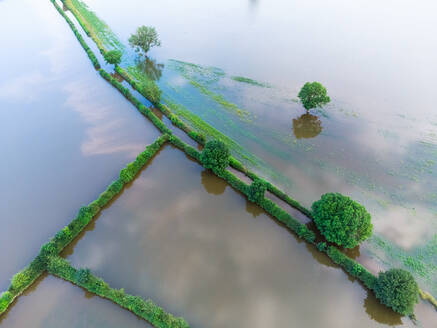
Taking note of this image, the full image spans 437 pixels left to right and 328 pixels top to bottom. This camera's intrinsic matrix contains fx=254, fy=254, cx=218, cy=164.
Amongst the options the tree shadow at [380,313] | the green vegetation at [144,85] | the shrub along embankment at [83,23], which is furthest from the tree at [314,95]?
the shrub along embankment at [83,23]

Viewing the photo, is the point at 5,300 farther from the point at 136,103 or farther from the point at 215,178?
the point at 136,103

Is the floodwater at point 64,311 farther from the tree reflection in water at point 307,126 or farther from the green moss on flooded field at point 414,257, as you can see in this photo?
the tree reflection in water at point 307,126

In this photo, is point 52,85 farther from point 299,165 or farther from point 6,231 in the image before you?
point 299,165

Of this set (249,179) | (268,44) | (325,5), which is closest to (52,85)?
(249,179)

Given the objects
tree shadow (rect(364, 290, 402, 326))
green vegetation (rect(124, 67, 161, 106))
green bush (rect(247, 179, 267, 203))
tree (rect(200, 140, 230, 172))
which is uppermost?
green vegetation (rect(124, 67, 161, 106))

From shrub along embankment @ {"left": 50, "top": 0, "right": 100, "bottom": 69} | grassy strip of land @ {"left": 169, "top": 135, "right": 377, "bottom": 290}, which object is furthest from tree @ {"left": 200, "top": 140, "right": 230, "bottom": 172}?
shrub along embankment @ {"left": 50, "top": 0, "right": 100, "bottom": 69}

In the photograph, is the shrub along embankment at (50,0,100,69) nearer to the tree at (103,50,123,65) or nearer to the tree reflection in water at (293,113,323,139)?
the tree at (103,50,123,65)

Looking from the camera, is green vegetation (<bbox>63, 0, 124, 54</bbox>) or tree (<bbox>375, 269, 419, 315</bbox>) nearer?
tree (<bbox>375, 269, 419, 315</bbox>)

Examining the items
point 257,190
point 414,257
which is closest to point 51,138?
point 257,190
